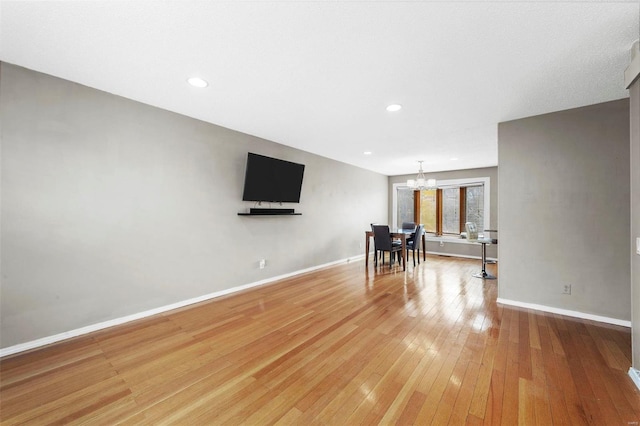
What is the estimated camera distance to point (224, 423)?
147cm

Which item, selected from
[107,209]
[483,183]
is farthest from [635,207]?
[483,183]

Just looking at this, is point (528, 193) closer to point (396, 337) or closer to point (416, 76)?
point (416, 76)

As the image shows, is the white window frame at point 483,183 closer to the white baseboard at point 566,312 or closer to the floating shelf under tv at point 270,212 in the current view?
the white baseboard at point 566,312

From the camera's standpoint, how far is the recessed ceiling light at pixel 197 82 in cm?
238

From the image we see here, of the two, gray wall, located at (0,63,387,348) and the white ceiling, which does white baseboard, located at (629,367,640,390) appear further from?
gray wall, located at (0,63,387,348)

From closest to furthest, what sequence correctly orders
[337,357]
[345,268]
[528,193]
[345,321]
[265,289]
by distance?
[337,357]
[345,321]
[528,193]
[265,289]
[345,268]

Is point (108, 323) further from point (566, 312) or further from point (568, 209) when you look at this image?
point (568, 209)

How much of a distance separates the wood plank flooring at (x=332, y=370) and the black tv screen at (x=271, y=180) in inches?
70.4

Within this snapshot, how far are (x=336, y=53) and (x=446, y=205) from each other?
653cm

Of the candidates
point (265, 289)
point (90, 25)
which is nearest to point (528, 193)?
point (265, 289)

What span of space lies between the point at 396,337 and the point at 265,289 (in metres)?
2.24

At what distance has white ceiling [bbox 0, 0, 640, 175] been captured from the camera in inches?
61.7

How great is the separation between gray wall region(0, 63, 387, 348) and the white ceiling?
302mm

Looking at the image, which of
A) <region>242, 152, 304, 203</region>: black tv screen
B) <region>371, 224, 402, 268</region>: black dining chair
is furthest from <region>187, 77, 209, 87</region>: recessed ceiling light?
<region>371, 224, 402, 268</region>: black dining chair
